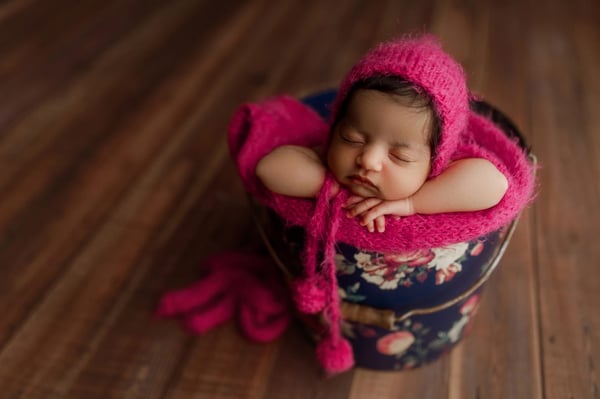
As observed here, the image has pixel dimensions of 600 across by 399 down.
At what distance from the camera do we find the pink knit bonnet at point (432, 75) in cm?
54

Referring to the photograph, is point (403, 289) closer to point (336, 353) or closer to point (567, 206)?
point (336, 353)

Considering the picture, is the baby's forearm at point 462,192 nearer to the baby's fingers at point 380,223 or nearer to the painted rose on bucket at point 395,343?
the baby's fingers at point 380,223

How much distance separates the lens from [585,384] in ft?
2.53

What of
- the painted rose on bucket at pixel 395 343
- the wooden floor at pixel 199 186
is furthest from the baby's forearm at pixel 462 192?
the wooden floor at pixel 199 186

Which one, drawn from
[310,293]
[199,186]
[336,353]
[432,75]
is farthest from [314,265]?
[199,186]

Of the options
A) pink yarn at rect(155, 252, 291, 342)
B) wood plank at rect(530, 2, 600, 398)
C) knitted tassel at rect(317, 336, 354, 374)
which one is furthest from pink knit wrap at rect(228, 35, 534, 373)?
wood plank at rect(530, 2, 600, 398)

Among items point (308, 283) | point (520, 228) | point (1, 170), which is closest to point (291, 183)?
point (308, 283)

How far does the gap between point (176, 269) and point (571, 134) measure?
2.87 feet

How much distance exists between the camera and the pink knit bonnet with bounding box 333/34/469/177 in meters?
0.54

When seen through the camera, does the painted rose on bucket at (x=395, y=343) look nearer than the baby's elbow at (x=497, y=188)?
No

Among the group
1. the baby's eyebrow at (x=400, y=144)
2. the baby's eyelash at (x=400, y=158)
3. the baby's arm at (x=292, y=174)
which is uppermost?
the baby's eyebrow at (x=400, y=144)

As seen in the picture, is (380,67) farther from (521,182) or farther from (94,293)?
(94,293)

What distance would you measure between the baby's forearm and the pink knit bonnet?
3 centimetres

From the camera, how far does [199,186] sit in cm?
110
